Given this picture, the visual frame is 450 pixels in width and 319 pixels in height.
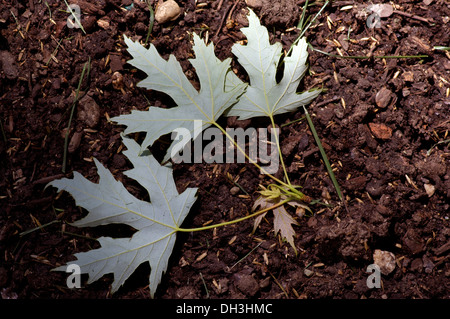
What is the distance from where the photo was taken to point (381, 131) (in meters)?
1.57

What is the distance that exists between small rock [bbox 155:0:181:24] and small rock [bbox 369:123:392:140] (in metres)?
0.94

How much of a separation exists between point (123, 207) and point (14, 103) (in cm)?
64

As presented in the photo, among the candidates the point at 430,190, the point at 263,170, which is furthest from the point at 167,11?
the point at 430,190

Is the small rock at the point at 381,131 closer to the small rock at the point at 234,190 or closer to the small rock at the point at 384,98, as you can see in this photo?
the small rock at the point at 384,98

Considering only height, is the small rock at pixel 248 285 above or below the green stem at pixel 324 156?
below

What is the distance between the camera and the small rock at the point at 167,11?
1.61 metres

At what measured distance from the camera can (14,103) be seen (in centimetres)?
159

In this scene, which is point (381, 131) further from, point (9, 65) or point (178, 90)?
point (9, 65)

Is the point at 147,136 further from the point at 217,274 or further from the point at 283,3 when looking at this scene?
the point at 283,3

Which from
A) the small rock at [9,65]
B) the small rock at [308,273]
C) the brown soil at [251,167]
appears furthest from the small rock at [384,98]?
the small rock at [9,65]

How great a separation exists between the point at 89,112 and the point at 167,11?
0.52m

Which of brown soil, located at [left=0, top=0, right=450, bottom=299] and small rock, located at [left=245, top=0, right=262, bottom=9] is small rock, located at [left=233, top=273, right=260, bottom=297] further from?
small rock, located at [left=245, top=0, right=262, bottom=9]

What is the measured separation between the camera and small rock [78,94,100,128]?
1577 millimetres

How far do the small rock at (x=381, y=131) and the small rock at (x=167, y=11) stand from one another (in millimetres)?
938
